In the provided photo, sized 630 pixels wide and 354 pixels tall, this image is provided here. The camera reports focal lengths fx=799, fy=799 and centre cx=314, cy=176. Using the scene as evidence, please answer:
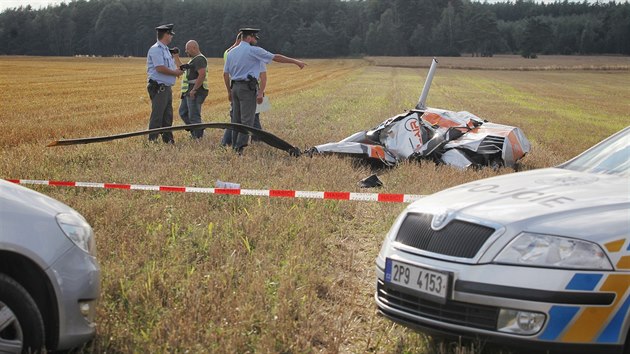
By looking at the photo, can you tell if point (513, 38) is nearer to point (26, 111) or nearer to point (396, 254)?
point (26, 111)

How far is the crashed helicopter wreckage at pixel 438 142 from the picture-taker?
36.0 ft

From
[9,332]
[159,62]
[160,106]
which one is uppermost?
[159,62]

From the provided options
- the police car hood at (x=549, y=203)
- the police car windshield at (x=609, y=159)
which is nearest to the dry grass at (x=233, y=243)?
the police car hood at (x=549, y=203)

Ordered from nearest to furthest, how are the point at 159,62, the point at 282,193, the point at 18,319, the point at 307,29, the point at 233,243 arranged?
1. the point at 18,319
2. the point at 233,243
3. the point at 282,193
4. the point at 159,62
5. the point at 307,29

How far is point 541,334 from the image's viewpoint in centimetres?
386

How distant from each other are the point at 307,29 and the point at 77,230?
117m

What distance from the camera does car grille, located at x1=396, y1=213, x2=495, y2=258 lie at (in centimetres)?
407

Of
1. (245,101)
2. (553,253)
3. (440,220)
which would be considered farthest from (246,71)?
(553,253)

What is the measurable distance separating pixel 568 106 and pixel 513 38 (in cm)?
9855

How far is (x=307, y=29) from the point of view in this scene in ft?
389

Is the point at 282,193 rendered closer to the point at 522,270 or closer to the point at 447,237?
the point at 447,237

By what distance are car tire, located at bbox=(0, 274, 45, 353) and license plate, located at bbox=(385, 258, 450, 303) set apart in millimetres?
1846

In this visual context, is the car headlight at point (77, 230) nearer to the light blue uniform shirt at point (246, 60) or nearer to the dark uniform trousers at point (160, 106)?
the light blue uniform shirt at point (246, 60)

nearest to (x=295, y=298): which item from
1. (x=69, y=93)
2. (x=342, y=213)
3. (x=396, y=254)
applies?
(x=396, y=254)
